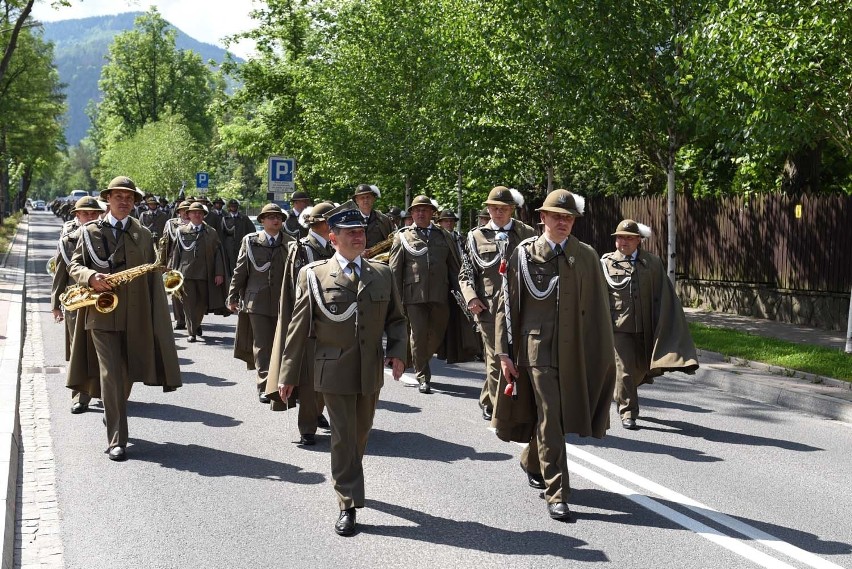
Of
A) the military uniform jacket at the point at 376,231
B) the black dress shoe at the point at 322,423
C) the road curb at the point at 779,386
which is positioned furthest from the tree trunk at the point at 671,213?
the black dress shoe at the point at 322,423

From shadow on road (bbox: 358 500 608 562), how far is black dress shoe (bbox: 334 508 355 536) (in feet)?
0.37

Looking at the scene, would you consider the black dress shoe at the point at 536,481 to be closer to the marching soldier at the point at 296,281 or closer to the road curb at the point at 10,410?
the marching soldier at the point at 296,281

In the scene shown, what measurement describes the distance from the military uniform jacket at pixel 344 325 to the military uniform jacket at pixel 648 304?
3.42 m

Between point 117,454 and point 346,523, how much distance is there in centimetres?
258

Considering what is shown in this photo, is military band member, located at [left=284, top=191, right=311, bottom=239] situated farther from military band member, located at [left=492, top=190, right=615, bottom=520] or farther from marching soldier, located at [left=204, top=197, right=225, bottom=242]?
military band member, located at [left=492, top=190, right=615, bottom=520]

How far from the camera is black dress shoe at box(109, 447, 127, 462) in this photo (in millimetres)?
7879

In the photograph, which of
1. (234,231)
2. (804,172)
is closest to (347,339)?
(234,231)

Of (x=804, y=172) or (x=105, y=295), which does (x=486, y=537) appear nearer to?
(x=105, y=295)

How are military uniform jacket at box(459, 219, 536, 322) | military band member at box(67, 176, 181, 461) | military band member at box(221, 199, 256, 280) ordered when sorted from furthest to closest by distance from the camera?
1. military band member at box(221, 199, 256, 280)
2. military uniform jacket at box(459, 219, 536, 322)
3. military band member at box(67, 176, 181, 461)

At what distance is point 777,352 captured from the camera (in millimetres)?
13734

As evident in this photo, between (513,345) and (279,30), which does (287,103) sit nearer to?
(279,30)

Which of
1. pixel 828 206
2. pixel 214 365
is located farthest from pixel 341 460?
pixel 828 206

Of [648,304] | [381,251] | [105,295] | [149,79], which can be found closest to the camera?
[105,295]

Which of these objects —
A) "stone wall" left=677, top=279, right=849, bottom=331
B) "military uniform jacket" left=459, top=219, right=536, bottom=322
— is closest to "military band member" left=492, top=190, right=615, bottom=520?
"military uniform jacket" left=459, top=219, right=536, bottom=322
